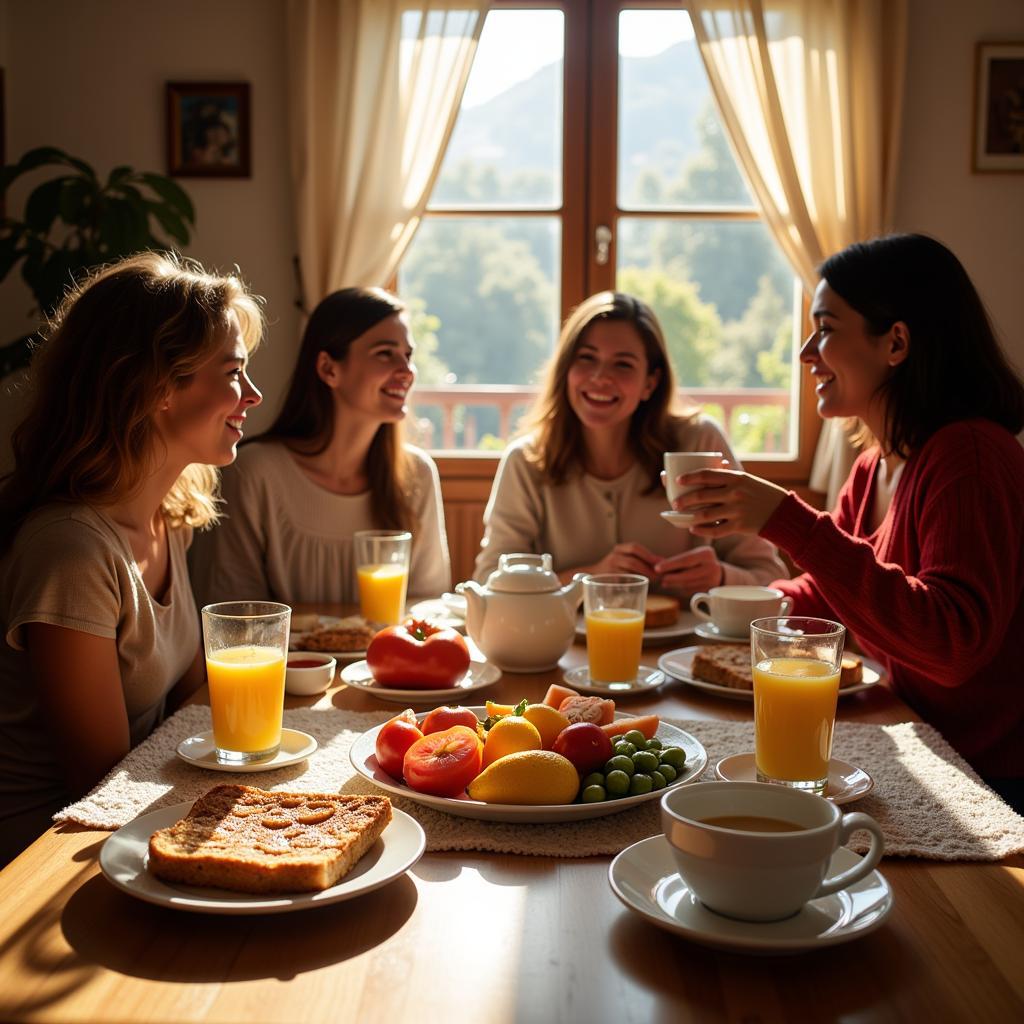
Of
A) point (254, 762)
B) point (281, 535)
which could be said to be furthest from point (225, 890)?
point (281, 535)

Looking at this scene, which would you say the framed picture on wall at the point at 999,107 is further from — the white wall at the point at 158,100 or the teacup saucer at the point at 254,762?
the teacup saucer at the point at 254,762

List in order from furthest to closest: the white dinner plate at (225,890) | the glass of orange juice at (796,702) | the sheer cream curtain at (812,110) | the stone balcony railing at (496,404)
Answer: the stone balcony railing at (496,404) → the sheer cream curtain at (812,110) → the glass of orange juice at (796,702) → the white dinner plate at (225,890)

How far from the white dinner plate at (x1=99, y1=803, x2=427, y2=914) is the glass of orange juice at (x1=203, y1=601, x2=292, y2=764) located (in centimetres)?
19

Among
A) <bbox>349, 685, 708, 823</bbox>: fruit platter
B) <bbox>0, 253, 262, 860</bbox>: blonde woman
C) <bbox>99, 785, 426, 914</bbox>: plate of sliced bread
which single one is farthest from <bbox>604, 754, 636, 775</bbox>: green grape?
<bbox>0, 253, 262, 860</bbox>: blonde woman

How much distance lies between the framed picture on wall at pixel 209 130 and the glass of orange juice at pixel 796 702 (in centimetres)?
335

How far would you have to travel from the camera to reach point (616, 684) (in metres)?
1.63

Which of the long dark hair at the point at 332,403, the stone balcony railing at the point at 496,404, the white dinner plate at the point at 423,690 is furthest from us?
the stone balcony railing at the point at 496,404

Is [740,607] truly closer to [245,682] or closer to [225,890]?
[245,682]

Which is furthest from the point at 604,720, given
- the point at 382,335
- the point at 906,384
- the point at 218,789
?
the point at 382,335

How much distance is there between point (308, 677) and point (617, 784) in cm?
61

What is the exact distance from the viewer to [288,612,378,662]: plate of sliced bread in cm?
180

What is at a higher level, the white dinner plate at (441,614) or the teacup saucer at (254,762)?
the teacup saucer at (254,762)

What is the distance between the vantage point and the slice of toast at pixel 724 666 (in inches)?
62.3

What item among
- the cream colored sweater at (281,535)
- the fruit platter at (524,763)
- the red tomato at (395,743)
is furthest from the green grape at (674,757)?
the cream colored sweater at (281,535)
